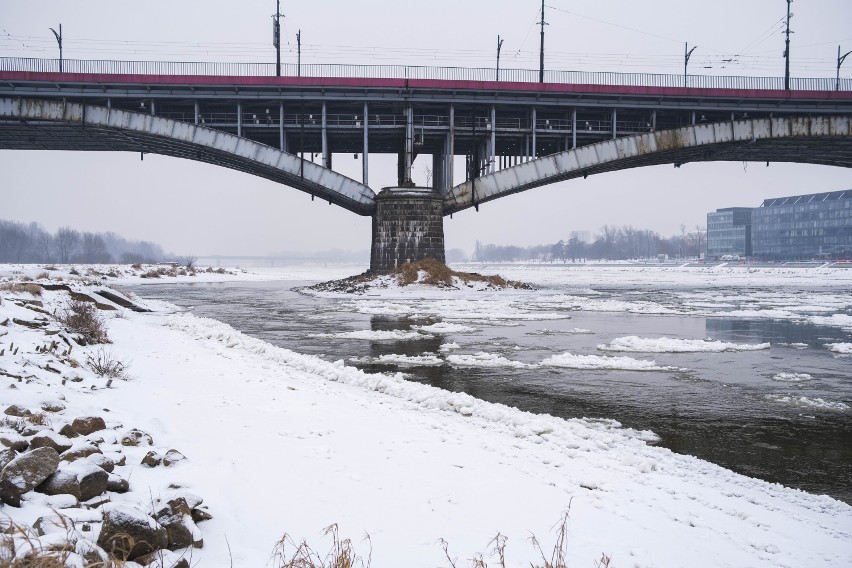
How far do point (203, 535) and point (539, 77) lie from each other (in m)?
41.5

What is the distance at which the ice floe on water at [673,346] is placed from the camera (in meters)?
12.7

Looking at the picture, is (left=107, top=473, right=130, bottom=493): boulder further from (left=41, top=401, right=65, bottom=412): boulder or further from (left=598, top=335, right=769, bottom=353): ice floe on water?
(left=598, top=335, right=769, bottom=353): ice floe on water

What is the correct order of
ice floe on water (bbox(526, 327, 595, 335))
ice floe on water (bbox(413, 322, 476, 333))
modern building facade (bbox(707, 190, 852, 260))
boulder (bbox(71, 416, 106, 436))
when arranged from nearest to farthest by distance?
boulder (bbox(71, 416, 106, 436)), ice floe on water (bbox(526, 327, 595, 335)), ice floe on water (bbox(413, 322, 476, 333)), modern building facade (bbox(707, 190, 852, 260))

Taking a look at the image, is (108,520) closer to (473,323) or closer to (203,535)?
(203,535)

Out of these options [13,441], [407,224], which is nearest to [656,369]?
[13,441]

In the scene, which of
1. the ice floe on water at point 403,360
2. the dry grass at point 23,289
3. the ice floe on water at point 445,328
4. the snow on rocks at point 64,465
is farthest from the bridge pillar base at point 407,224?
the snow on rocks at point 64,465

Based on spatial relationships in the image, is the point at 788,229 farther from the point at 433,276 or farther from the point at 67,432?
the point at 67,432

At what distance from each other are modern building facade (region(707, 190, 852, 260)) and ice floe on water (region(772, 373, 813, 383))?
145 meters

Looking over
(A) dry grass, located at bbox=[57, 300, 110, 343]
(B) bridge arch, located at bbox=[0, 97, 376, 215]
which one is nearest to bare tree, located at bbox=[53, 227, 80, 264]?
(B) bridge arch, located at bbox=[0, 97, 376, 215]

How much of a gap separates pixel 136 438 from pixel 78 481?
47.5 inches

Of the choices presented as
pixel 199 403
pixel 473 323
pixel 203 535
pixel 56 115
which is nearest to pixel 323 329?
pixel 473 323

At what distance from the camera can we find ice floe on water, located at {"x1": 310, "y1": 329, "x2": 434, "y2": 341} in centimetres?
1471

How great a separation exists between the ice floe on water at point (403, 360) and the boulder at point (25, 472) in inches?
292

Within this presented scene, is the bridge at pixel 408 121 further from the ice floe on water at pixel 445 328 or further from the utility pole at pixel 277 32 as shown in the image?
the ice floe on water at pixel 445 328
